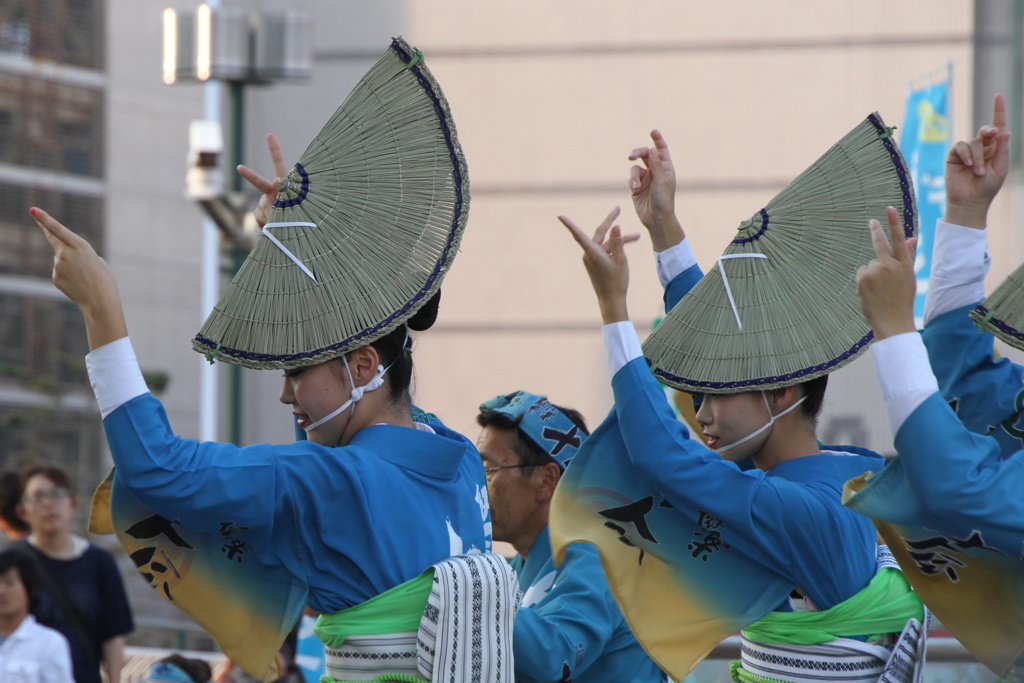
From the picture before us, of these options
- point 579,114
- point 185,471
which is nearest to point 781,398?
point 185,471

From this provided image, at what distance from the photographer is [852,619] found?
2859mm

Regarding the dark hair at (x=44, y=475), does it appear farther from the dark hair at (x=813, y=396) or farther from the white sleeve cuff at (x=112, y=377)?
the dark hair at (x=813, y=396)

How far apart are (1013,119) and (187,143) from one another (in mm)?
5689

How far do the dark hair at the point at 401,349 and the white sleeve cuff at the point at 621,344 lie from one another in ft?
1.14

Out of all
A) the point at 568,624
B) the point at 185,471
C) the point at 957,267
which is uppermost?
the point at 957,267

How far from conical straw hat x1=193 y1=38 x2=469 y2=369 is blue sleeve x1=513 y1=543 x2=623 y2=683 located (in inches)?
32.0

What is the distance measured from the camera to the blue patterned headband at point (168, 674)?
5.21m

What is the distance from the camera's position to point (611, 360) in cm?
284

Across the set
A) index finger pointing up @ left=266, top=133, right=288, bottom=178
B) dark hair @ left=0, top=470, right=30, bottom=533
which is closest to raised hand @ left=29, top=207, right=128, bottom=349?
index finger pointing up @ left=266, top=133, right=288, bottom=178

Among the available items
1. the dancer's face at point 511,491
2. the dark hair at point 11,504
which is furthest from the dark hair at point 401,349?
the dark hair at point 11,504

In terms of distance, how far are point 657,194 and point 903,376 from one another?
3.97 ft

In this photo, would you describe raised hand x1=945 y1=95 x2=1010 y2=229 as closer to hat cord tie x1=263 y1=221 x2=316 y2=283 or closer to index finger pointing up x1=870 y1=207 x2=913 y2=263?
index finger pointing up x1=870 y1=207 x2=913 y2=263

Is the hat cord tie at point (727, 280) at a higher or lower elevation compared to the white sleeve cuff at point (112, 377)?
higher

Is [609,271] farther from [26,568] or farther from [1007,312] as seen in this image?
[26,568]
